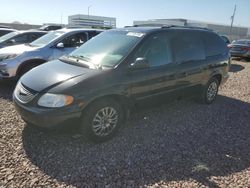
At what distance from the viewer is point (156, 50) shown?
4.64 m

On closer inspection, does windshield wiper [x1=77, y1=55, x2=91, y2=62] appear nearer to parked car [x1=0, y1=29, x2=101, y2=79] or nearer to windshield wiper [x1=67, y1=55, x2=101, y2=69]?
windshield wiper [x1=67, y1=55, x2=101, y2=69]

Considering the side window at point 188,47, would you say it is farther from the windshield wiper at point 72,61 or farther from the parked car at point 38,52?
the parked car at point 38,52

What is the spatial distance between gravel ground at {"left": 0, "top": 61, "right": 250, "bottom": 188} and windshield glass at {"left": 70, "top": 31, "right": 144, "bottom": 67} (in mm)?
1183

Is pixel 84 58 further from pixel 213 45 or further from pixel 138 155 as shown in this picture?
pixel 213 45

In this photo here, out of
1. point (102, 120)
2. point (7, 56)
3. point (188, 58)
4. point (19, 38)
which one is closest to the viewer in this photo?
point (102, 120)

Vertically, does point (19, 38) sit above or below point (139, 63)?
below

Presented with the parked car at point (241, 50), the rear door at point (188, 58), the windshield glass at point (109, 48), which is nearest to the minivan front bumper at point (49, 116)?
the windshield glass at point (109, 48)

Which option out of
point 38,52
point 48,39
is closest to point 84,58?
point 38,52

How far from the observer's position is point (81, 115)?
3756mm

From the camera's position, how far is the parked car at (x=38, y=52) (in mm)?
6766

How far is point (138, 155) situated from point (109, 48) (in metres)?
1.92

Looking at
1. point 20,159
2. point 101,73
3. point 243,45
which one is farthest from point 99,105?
point 243,45

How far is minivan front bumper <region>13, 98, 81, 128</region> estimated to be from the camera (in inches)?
140

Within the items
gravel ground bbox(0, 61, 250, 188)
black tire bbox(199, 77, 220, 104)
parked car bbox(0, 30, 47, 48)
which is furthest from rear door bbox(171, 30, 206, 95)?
parked car bbox(0, 30, 47, 48)
